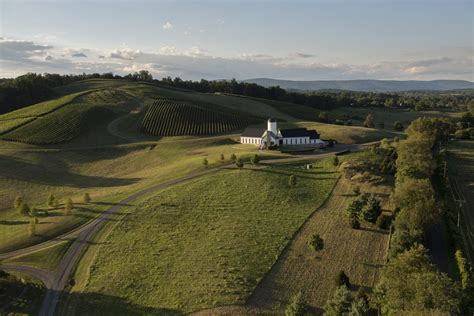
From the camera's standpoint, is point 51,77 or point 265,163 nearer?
point 265,163

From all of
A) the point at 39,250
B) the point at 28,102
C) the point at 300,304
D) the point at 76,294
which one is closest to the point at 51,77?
the point at 28,102

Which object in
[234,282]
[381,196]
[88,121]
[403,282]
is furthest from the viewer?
[88,121]

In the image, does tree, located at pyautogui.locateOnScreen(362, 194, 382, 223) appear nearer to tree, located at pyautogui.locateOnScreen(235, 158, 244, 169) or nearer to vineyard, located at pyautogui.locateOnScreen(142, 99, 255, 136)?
tree, located at pyautogui.locateOnScreen(235, 158, 244, 169)

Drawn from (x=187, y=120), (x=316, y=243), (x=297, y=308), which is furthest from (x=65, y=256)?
(x=187, y=120)

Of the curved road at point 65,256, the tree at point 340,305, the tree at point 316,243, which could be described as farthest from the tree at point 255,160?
the tree at point 340,305

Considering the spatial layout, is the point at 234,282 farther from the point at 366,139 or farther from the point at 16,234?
the point at 366,139

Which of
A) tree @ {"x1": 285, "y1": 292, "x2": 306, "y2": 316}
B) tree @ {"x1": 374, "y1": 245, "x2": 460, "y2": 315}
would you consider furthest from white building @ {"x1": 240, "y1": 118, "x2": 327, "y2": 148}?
tree @ {"x1": 285, "y1": 292, "x2": 306, "y2": 316}

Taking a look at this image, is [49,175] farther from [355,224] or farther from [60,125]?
[355,224]
